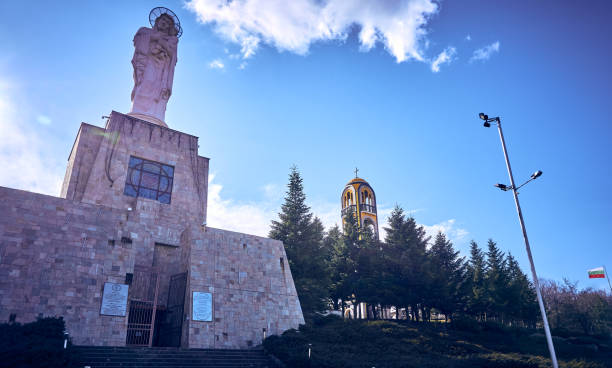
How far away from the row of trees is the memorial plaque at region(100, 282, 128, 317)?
12420mm

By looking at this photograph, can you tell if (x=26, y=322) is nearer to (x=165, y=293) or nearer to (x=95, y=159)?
(x=165, y=293)

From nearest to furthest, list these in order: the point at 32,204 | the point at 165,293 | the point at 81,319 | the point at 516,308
Result: 1. the point at 81,319
2. the point at 32,204
3. the point at 165,293
4. the point at 516,308

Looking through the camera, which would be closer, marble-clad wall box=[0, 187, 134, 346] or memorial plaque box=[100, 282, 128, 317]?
marble-clad wall box=[0, 187, 134, 346]

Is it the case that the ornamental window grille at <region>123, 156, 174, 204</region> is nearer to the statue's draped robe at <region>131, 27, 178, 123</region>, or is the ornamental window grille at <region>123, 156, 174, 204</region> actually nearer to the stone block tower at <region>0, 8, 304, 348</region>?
the stone block tower at <region>0, 8, 304, 348</region>

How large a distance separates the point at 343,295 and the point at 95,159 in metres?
19.4

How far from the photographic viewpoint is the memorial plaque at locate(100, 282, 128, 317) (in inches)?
623

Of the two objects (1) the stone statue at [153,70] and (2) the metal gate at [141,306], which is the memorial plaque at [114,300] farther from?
(1) the stone statue at [153,70]

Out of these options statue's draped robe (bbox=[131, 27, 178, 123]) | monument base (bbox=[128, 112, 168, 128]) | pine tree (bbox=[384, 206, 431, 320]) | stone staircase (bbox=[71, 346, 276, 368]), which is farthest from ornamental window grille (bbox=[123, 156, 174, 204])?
pine tree (bbox=[384, 206, 431, 320])

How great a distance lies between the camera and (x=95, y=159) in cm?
2147

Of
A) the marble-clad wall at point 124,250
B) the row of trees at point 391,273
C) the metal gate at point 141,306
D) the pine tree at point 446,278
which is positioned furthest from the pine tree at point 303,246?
the metal gate at point 141,306

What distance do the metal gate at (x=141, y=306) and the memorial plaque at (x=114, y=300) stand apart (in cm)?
45

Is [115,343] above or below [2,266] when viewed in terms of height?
below

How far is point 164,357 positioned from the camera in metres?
14.3

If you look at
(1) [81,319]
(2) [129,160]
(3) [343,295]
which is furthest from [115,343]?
(3) [343,295]
